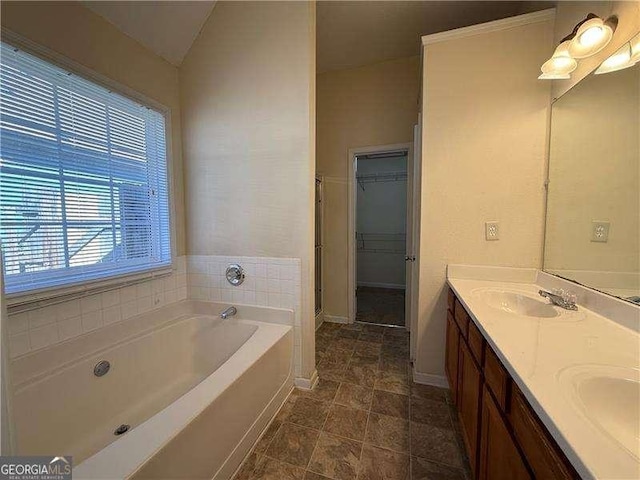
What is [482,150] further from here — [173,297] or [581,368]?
[173,297]

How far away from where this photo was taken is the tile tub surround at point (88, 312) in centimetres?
129

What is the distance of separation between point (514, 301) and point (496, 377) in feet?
2.50

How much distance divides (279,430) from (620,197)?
6.81ft

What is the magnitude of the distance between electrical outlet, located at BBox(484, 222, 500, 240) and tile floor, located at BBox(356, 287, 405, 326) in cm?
170

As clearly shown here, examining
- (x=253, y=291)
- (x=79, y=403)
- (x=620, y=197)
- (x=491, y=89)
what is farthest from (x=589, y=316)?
(x=79, y=403)

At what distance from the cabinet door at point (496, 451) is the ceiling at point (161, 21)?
9.44ft

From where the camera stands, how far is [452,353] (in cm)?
160

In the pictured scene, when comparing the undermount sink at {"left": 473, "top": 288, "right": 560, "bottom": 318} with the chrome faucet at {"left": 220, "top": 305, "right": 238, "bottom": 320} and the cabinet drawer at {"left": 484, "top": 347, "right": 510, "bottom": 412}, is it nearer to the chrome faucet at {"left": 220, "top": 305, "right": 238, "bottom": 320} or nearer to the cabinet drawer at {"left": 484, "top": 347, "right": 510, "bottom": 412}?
the cabinet drawer at {"left": 484, "top": 347, "right": 510, "bottom": 412}

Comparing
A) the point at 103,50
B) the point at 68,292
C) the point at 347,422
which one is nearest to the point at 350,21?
the point at 103,50

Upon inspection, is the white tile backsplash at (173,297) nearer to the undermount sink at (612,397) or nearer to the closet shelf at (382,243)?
the undermount sink at (612,397)

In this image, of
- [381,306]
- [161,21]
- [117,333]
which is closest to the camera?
[117,333]

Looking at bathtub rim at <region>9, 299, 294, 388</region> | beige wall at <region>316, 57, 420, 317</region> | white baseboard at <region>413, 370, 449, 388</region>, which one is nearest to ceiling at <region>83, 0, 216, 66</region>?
beige wall at <region>316, 57, 420, 317</region>

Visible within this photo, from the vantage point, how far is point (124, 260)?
1.76 metres

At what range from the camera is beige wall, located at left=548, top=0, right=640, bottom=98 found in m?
1.04
